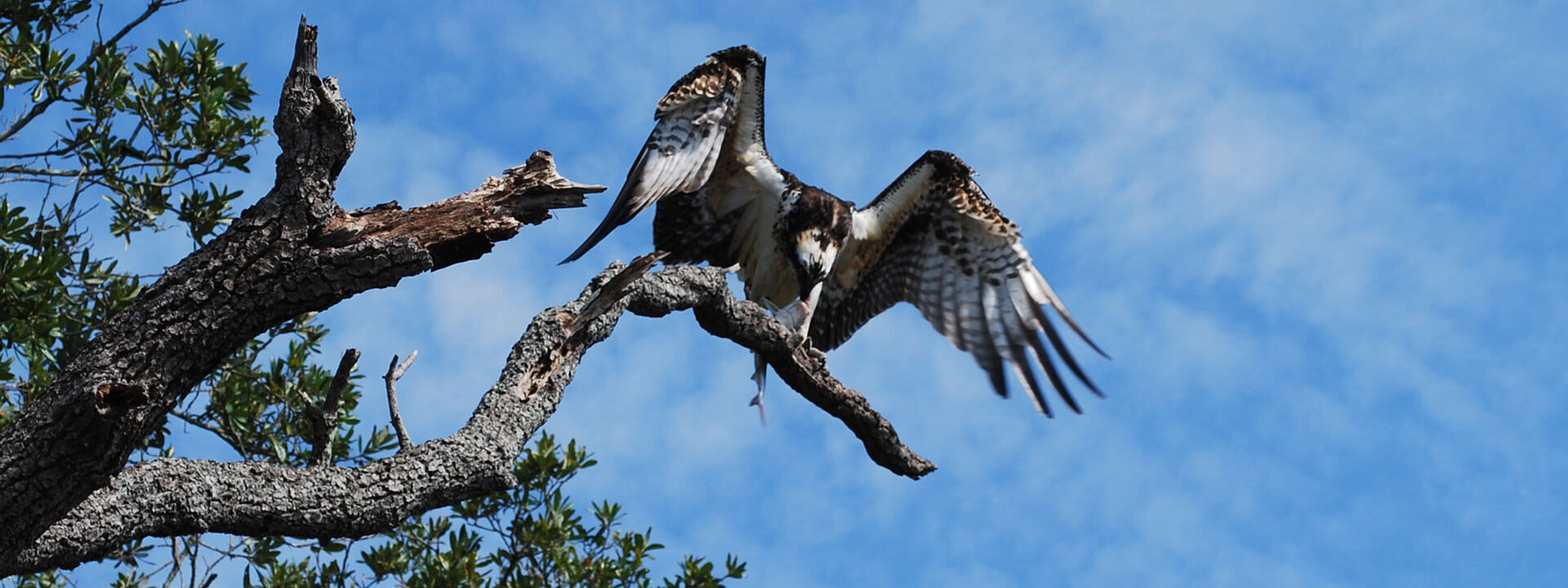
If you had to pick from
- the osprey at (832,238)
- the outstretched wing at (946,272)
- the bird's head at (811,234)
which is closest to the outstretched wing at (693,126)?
the osprey at (832,238)

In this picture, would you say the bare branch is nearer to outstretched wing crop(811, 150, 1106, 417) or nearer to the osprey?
the osprey

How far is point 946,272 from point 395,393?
3.84 meters

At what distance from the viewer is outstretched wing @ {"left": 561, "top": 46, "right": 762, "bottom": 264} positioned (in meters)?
6.02

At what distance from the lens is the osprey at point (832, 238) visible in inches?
243

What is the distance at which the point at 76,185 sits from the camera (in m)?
6.49

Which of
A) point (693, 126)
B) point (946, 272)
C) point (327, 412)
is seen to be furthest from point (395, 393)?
point (946, 272)

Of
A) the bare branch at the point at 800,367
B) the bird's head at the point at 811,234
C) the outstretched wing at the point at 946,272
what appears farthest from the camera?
Result: the outstretched wing at the point at 946,272

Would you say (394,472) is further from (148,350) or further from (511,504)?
(511,504)

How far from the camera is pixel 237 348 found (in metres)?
3.54

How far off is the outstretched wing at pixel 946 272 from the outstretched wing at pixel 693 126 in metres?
1.05

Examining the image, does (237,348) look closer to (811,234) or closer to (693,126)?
(693,126)

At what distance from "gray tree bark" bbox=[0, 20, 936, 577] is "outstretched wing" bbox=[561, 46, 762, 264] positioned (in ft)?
7.08

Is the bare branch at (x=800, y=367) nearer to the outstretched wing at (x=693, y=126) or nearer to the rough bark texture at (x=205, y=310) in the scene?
the outstretched wing at (x=693, y=126)

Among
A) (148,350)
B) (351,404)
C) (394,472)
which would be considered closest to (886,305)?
(351,404)
